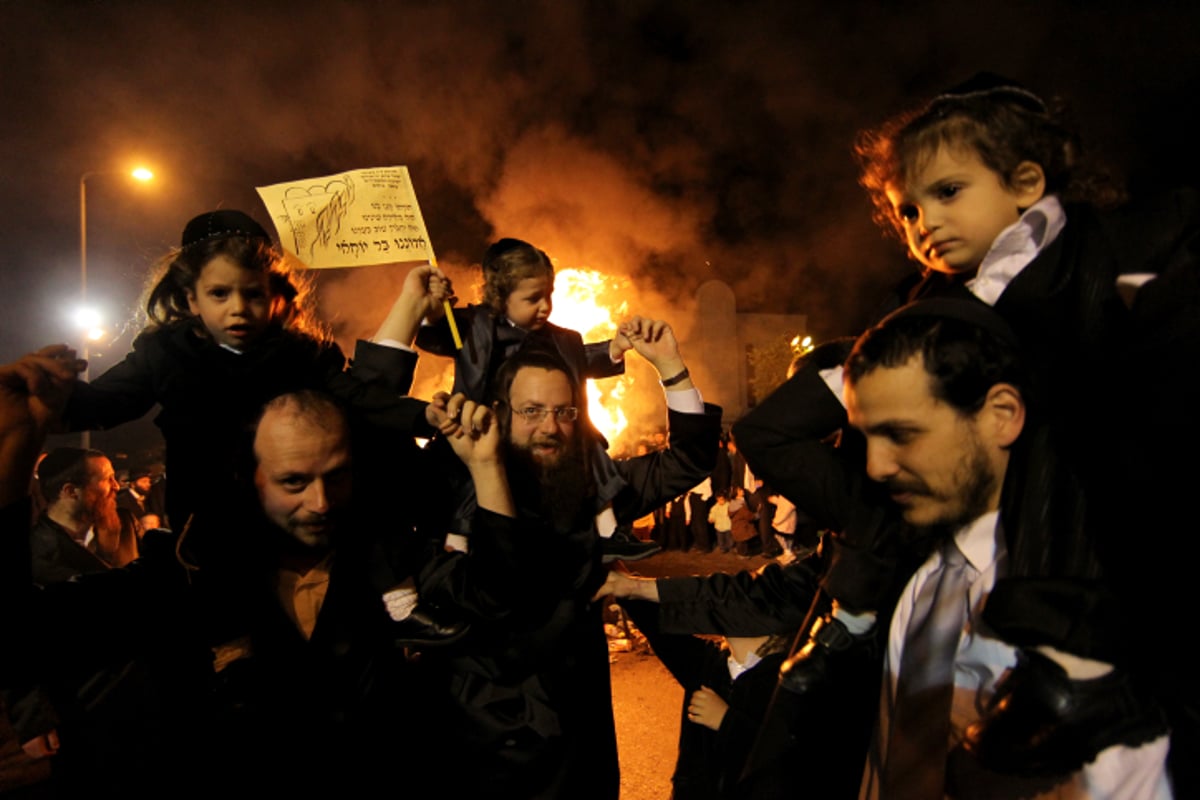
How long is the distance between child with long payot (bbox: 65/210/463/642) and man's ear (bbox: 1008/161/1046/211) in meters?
2.14

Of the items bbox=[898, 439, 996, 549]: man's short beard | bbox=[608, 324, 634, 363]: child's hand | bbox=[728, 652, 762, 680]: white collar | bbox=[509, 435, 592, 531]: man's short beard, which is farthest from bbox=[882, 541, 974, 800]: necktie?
bbox=[608, 324, 634, 363]: child's hand

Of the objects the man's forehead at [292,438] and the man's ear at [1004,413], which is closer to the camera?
the man's ear at [1004,413]

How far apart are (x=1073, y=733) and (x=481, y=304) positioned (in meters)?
3.23

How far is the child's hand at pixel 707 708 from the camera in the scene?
8.38ft

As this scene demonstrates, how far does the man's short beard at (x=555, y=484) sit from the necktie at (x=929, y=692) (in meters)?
1.43

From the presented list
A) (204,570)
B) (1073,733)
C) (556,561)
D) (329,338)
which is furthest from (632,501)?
(1073,733)

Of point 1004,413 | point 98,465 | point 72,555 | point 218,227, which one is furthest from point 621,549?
point 98,465

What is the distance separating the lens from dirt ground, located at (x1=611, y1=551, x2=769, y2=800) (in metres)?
4.34

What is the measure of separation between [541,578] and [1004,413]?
5.10 ft

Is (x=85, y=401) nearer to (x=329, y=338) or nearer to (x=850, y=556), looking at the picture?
(x=329, y=338)

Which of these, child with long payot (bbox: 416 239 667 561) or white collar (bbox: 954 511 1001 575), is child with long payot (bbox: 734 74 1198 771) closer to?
white collar (bbox: 954 511 1001 575)

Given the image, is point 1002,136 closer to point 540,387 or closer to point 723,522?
point 540,387

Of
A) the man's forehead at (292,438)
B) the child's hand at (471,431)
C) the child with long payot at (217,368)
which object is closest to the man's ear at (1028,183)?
the child's hand at (471,431)

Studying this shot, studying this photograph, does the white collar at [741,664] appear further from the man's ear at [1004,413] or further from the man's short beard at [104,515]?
the man's short beard at [104,515]
